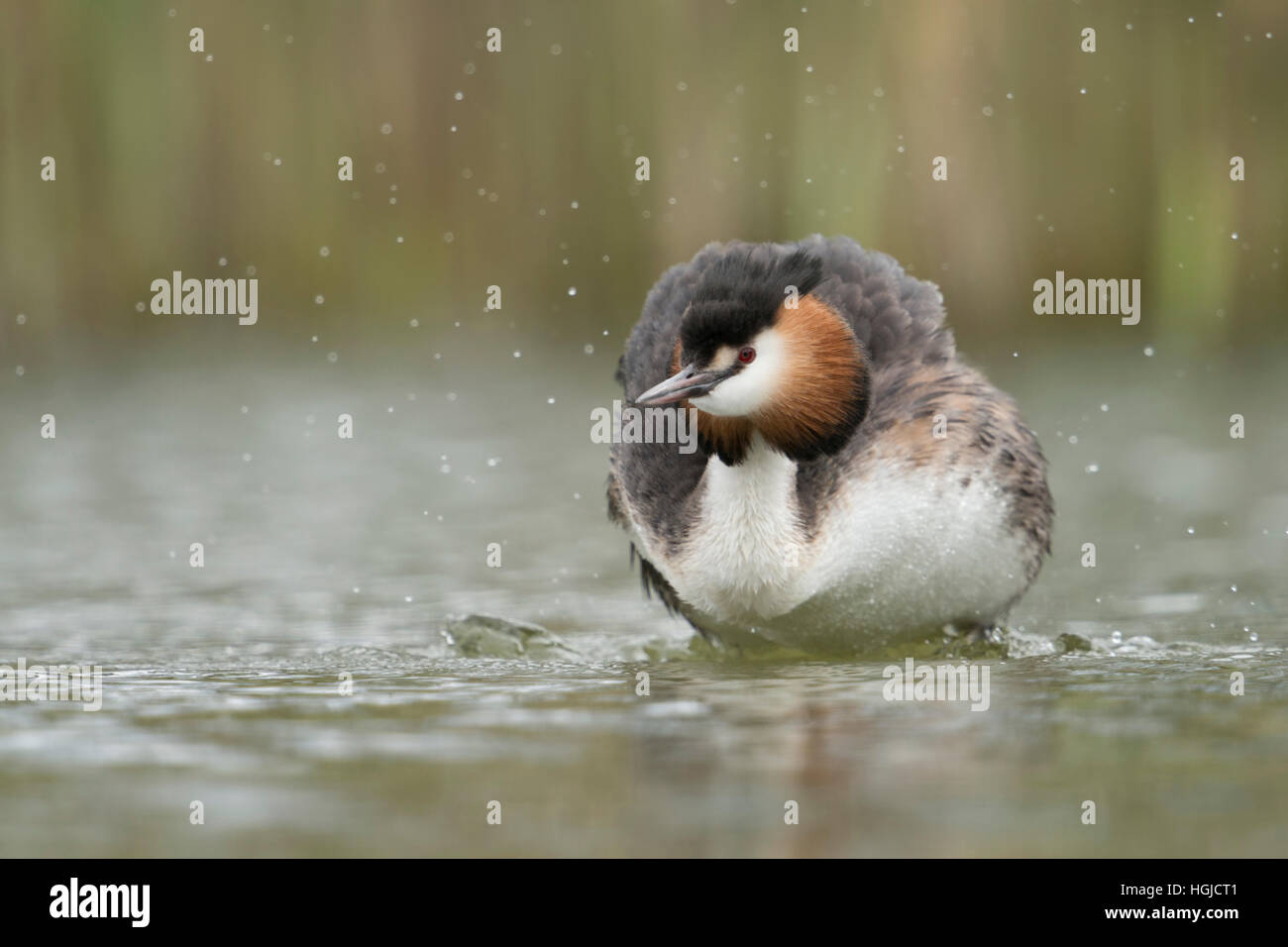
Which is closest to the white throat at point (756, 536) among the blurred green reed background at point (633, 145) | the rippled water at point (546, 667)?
the rippled water at point (546, 667)

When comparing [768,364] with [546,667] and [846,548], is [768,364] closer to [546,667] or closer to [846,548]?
[846,548]

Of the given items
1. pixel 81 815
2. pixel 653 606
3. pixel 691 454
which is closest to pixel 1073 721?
pixel 691 454

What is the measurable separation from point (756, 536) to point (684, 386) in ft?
1.94

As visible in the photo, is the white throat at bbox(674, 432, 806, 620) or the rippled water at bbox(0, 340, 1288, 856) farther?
the white throat at bbox(674, 432, 806, 620)

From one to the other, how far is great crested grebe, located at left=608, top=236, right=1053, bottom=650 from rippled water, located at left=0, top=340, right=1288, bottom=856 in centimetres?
27

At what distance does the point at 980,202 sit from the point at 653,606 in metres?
5.06

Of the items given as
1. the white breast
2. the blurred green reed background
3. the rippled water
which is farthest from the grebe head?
the blurred green reed background

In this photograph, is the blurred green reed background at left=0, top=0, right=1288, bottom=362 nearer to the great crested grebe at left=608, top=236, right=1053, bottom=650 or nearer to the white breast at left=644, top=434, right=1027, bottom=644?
the great crested grebe at left=608, top=236, right=1053, bottom=650

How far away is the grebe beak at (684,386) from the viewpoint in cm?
596

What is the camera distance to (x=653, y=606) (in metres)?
8.22

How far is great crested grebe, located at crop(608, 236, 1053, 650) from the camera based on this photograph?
239 inches

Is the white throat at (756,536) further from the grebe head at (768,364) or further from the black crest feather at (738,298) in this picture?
the black crest feather at (738,298)

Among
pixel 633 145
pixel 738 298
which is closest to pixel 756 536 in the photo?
pixel 738 298

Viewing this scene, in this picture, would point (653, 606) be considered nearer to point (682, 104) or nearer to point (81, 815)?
point (81, 815)
